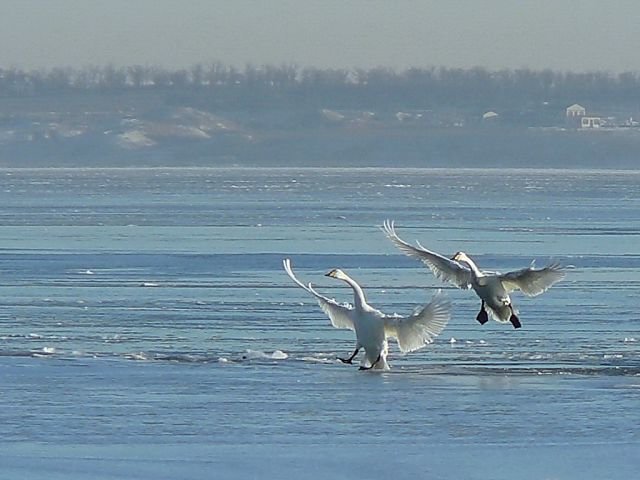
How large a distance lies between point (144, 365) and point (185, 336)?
5.60 feet

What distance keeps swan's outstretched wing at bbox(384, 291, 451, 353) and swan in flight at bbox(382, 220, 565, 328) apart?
885mm

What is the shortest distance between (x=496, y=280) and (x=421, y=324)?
44.4 inches

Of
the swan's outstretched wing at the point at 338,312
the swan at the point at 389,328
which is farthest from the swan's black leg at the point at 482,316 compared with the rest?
the swan's outstretched wing at the point at 338,312

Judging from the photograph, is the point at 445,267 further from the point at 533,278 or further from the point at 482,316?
the point at 533,278

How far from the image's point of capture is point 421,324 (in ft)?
40.0

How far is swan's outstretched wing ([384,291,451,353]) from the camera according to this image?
12.2 m

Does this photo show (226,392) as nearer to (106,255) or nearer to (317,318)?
(317,318)

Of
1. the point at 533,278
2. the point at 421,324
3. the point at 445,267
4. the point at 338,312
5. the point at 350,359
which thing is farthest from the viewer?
the point at 445,267

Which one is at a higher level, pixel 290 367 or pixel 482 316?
pixel 482 316

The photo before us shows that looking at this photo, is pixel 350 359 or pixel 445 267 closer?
pixel 350 359

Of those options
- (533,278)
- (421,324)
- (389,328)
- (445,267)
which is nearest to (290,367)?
(389,328)

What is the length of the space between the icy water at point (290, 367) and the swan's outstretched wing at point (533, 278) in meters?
0.47

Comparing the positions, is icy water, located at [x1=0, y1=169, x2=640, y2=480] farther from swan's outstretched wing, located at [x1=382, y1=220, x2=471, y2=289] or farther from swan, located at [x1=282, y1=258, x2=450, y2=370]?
swan's outstretched wing, located at [x1=382, y1=220, x2=471, y2=289]

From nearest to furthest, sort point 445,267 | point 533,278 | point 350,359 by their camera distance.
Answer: point 350,359
point 533,278
point 445,267
